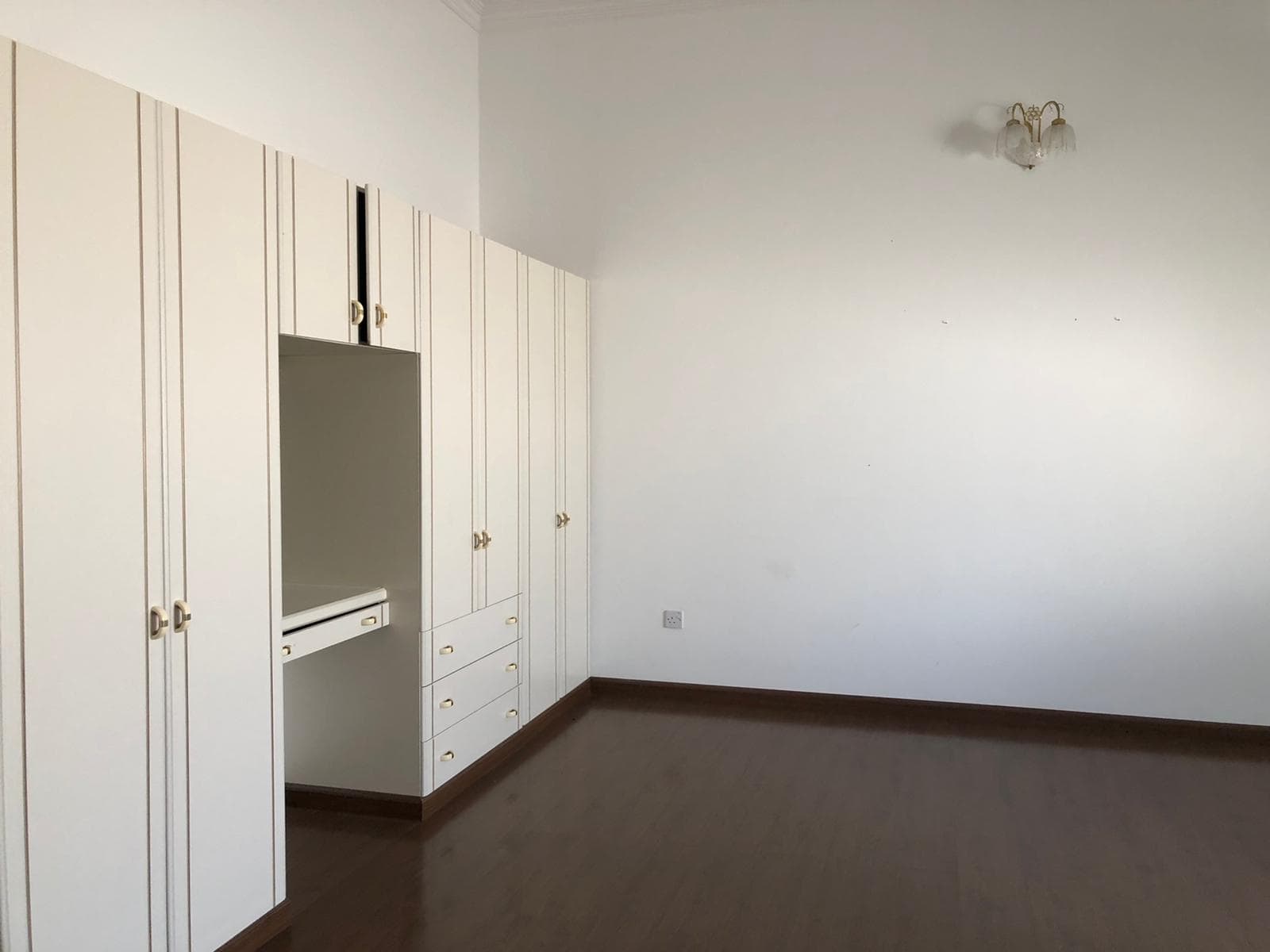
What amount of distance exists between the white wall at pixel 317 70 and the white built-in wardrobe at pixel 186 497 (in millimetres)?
712

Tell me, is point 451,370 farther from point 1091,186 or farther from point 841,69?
point 1091,186

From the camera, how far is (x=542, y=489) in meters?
4.50

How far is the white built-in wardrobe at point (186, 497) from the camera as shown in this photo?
1.98 m

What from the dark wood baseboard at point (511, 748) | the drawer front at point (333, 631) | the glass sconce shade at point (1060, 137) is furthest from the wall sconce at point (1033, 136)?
the drawer front at point (333, 631)

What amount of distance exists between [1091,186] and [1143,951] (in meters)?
3.13

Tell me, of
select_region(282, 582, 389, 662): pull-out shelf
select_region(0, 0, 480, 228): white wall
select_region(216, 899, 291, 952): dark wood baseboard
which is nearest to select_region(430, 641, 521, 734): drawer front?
select_region(282, 582, 389, 662): pull-out shelf

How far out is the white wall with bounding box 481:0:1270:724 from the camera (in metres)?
4.38

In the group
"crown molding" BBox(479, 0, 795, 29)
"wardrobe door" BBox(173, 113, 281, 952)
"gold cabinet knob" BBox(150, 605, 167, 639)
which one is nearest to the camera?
"gold cabinet knob" BBox(150, 605, 167, 639)

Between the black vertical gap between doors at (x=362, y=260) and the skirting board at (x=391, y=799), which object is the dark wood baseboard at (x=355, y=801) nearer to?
the skirting board at (x=391, y=799)

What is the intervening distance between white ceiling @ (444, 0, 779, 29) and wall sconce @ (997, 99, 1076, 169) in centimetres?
123

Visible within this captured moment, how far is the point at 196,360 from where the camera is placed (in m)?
2.39

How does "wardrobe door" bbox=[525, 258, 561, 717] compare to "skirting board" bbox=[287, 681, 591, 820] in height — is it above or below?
above

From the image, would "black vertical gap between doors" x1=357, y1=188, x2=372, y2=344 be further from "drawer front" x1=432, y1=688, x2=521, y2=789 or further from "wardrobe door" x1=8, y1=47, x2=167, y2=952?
"drawer front" x1=432, y1=688, x2=521, y2=789

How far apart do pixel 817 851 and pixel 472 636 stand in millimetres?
1440
